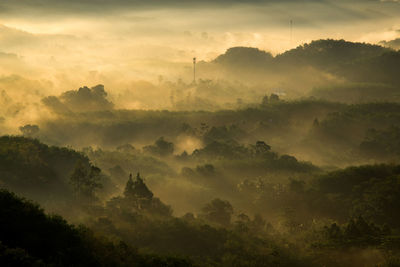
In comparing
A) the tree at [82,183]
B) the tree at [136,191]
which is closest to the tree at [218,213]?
the tree at [136,191]

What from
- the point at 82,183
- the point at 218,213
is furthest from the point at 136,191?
the point at 218,213

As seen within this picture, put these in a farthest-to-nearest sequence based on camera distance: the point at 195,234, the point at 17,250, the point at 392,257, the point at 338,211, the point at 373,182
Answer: the point at 373,182, the point at 338,211, the point at 195,234, the point at 392,257, the point at 17,250

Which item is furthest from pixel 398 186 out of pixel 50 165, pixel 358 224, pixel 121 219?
pixel 50 165

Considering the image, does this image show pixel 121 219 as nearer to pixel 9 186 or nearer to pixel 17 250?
pixel 9 186

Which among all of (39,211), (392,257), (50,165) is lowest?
(392,257)

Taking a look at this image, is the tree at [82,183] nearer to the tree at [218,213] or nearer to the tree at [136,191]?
the tree at [136,191]

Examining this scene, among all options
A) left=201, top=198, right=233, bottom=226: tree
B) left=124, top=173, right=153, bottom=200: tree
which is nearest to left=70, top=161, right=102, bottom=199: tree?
left=124, top=173, right=153, bottom=200: tree

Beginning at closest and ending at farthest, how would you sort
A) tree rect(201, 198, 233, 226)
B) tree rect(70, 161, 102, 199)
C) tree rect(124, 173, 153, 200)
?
tree rect(124, 173, 153, 200)
tree rect(201, 198, 233, 226)
tree rect(70, 161, 102, 199)

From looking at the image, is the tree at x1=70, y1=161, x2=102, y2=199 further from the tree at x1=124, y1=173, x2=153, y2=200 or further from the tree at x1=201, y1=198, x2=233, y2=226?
the tree at x1=201, y1=198, x2=233, y2=226

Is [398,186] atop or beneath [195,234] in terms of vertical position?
atop

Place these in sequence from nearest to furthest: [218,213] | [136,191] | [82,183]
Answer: [136,191] → [218,213] → [82,183]

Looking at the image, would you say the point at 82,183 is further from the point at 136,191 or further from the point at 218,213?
the point at 218,213
